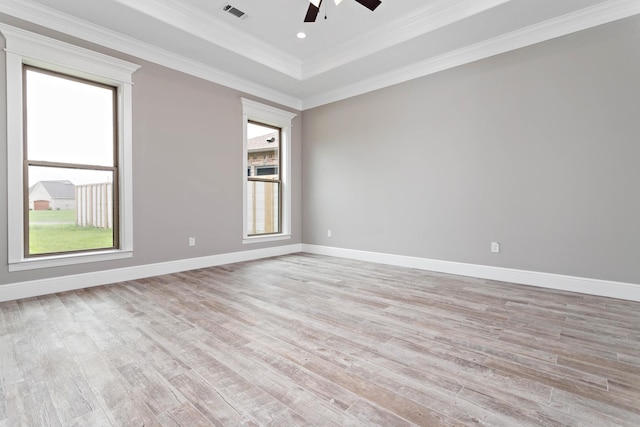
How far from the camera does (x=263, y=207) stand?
5.59m

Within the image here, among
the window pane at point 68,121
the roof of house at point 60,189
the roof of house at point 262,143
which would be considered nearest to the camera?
the window pane at point 68,121

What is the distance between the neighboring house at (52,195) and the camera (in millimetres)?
3242

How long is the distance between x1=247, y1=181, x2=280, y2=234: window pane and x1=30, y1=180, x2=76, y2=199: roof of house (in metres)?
2.38

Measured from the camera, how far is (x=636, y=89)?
9.76 ft

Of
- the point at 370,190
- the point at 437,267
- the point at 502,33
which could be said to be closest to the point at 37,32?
the point at 370,190

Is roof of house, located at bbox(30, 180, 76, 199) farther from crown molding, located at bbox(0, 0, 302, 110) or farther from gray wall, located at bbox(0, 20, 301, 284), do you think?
crown molding, located at bbox(0, 0, 302, 110)

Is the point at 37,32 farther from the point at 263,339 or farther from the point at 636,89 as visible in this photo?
the point at 636,89

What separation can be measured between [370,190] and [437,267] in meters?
1.59

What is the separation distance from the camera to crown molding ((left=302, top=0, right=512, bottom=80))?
3.28 meters

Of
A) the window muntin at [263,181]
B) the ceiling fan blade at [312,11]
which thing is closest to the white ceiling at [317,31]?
the ceiling fan blade at [312,11]

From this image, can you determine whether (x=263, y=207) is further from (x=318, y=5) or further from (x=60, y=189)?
(x=318, y=5)

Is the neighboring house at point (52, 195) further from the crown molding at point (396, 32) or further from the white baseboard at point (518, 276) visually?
the white baseboard at point (518, 276)

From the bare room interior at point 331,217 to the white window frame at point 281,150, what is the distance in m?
0.05

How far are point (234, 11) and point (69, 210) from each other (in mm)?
3027
